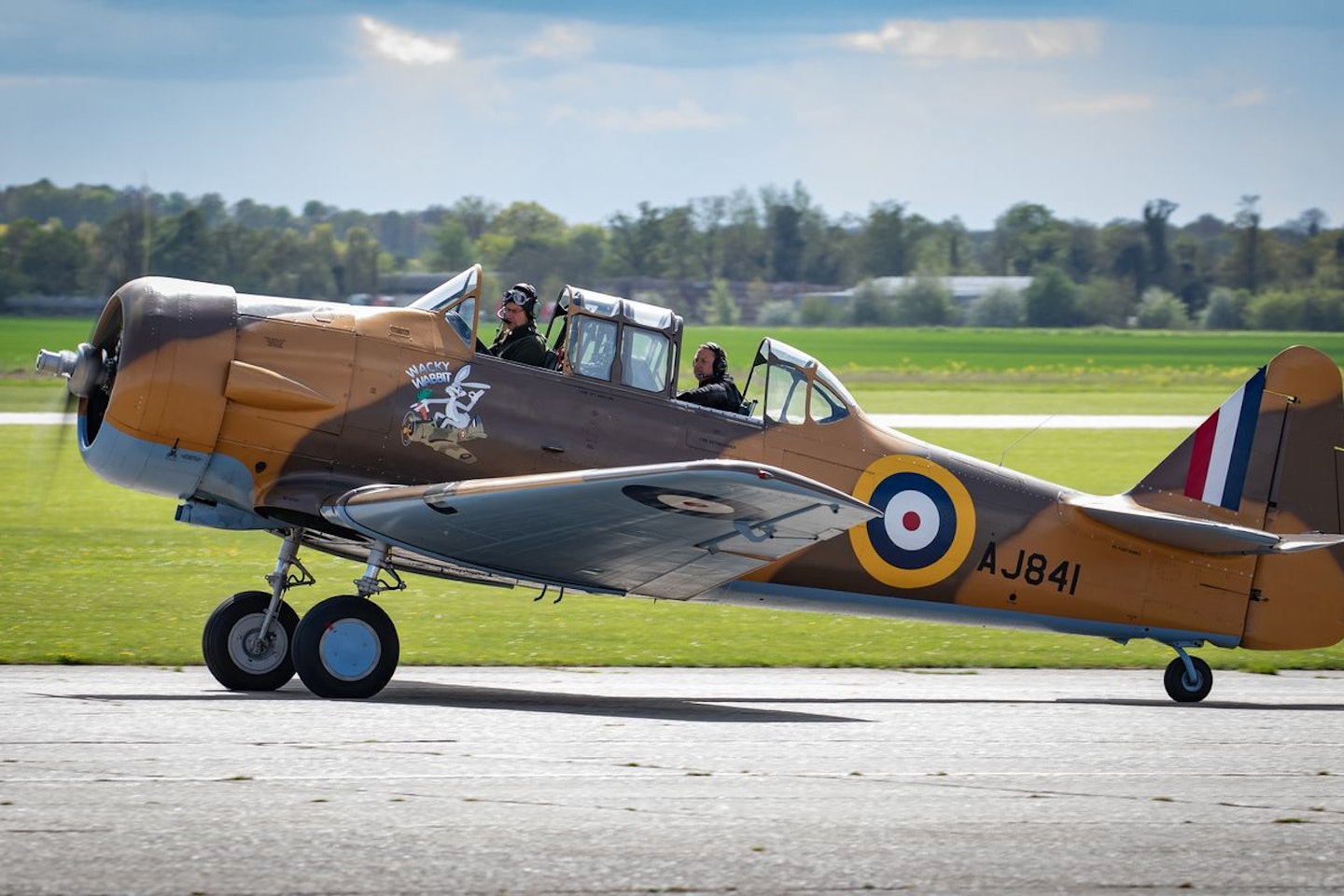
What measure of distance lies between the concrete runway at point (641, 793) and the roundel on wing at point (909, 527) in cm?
93

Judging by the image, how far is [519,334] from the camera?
11500mm

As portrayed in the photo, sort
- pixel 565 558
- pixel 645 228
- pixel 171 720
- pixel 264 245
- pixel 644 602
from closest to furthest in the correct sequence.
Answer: pixel 171 720 < pixel 565 558 < pixel 644 602 < pixel 264 245 < pixel 645 228

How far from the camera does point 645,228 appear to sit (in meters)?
111

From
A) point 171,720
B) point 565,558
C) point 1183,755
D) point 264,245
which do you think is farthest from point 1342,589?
point 264,245

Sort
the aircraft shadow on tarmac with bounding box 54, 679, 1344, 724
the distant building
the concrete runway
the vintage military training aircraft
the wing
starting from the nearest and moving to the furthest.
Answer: the concrete runway → the wing → the vintage military training aircraft → the aircraft shadow on tarmac with bounding box 54, 679, 1344, 724 → the distant building

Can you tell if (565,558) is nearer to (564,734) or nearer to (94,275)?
(564,734)

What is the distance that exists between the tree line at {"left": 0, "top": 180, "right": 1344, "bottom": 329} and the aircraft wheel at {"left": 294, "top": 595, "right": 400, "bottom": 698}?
52.8m

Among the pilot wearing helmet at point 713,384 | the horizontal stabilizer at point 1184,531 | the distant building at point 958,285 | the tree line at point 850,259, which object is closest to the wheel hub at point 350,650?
the pilot wearing helmet at point 713,384

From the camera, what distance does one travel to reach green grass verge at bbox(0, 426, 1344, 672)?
1370 centimetres

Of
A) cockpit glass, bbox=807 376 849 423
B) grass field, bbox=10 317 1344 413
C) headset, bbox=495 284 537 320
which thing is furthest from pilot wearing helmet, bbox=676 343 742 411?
grass field, bbox=10 317 1344 413

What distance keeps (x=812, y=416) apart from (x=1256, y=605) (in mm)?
3510

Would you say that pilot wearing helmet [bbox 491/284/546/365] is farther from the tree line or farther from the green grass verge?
the tree line

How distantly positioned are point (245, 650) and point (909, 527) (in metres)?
4.53

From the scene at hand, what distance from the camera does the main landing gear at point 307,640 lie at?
10445mm
